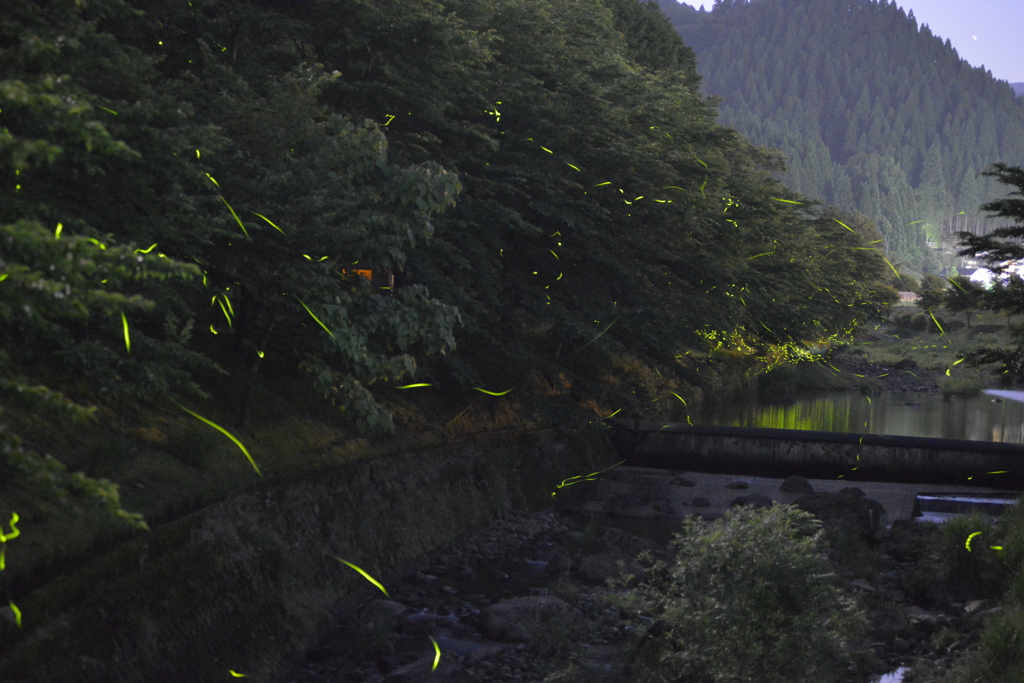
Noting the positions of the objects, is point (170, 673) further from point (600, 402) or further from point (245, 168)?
point (600, 402)

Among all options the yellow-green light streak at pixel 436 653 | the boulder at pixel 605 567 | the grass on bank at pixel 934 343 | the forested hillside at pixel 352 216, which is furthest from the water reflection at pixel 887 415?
the yellow-green light streak at pixel 436 653

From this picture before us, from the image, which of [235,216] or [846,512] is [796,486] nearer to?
[846,512]

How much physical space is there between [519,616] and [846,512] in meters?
9.69

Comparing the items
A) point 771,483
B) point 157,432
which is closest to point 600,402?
point 771,483

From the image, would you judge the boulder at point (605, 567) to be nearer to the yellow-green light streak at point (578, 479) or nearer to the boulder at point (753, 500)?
the yellow-green light streak at point (578, 479)

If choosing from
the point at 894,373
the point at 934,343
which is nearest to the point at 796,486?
the point at 894,373

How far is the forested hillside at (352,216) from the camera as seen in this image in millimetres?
8859

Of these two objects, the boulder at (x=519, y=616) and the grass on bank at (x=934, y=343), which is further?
the grass on bank at (x=934, y=343)

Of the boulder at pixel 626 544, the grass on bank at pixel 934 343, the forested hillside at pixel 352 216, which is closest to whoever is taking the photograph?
the forested hillside at pixel 352 216

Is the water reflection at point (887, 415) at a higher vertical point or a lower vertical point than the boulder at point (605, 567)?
lower

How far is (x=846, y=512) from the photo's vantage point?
68.2ft

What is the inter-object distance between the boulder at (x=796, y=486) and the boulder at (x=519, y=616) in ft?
40.7

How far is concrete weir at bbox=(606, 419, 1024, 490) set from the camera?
25.8 metres

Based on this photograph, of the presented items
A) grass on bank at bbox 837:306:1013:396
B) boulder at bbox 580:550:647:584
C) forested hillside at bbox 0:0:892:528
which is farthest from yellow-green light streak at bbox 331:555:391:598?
grass on bank at bbox 837:306:1013:396
